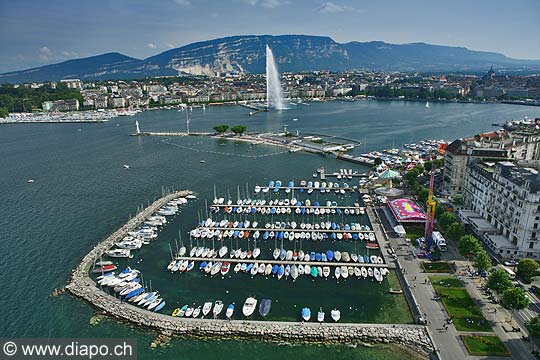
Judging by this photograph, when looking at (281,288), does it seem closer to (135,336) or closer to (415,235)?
(135,336)

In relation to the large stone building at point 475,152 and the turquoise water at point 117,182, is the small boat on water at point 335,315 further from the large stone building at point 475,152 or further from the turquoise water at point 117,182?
the large stone building at point 475,152

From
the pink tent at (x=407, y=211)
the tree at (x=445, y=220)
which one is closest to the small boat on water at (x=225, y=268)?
the pink tent at (x=407, y=211)

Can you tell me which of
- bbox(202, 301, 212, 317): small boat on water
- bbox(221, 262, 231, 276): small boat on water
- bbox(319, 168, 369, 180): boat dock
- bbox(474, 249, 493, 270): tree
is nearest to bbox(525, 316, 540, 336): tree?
bbox(474, 249, 493, 270): tree

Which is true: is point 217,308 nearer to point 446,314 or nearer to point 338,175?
point 446,314

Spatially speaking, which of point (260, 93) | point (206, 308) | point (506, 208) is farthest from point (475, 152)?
point (260, 93)

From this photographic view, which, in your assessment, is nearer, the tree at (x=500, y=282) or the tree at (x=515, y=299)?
the tree at (x=515, y=299)

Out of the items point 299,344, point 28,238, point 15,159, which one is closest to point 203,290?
point 299,344
